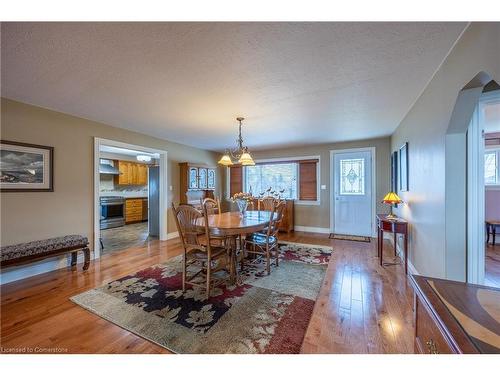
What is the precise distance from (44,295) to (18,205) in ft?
4.16

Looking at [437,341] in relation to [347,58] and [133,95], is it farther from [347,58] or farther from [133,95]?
[133,95]

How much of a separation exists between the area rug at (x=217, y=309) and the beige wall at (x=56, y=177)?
4.49 feet

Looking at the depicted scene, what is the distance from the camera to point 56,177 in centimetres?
307

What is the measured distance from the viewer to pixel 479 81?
1419mm

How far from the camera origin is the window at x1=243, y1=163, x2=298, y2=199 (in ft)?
19.1

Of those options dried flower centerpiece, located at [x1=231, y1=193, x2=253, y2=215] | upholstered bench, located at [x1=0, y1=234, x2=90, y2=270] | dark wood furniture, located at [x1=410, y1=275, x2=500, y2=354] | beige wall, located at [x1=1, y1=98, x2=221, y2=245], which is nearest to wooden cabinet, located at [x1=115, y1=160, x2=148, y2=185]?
beige wall, located at [x1=1, y1=98, x2=221, y2=245]

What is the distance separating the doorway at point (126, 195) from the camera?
12.6 feet

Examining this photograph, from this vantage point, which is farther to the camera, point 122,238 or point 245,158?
point 122,238

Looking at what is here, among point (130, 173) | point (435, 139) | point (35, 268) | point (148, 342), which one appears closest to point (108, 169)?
point (130, 173)

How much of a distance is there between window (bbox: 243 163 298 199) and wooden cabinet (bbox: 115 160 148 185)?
12.8 ft

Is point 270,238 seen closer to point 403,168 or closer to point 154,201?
point 403,168

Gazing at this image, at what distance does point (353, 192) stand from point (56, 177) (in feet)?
18.6

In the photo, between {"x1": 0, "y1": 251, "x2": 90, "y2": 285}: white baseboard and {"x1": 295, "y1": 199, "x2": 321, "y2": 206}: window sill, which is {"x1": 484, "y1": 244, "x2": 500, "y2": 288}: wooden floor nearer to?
{"x1": 295, "y1": 199, "x2": 321, "y2": 206}: window sill
